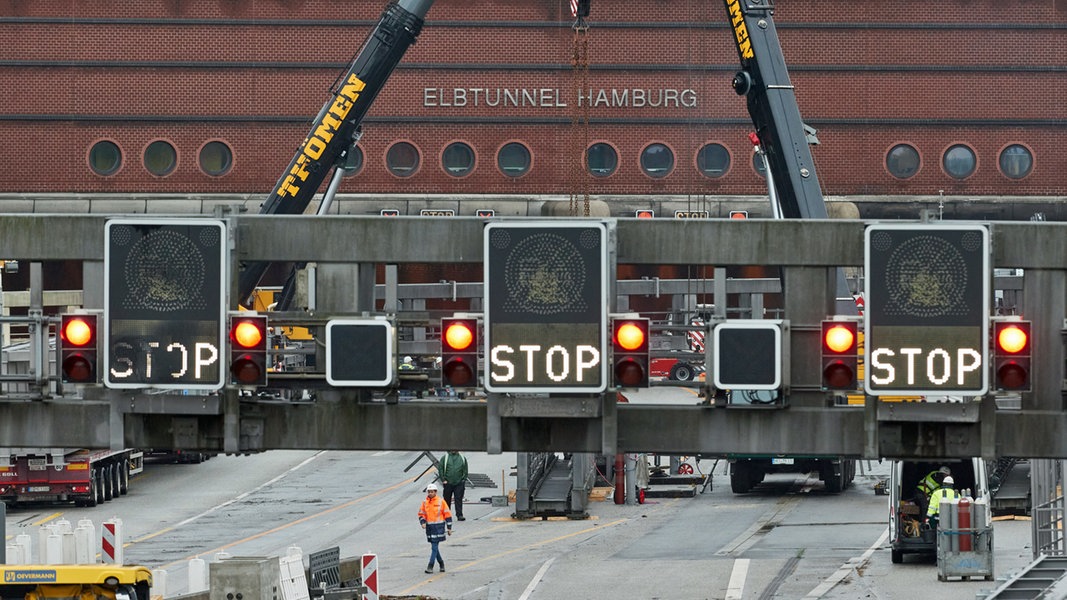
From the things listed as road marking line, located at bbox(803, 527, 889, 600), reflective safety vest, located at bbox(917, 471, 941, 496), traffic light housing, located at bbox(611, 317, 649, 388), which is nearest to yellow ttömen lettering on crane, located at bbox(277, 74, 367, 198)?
road marking line, located at bbox(803, 527, 889, 600)

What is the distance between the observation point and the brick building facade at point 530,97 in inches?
2504

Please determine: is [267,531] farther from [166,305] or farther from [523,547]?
[166,305]

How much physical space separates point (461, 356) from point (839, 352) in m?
2.64

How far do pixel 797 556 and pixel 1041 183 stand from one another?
39.4 meters

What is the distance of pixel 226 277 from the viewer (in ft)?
45.3

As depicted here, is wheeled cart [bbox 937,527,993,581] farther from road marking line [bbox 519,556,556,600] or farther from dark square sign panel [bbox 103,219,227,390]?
dark square sign panel [bbox 103,219,227,390]

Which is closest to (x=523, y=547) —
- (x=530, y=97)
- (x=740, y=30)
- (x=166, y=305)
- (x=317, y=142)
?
(x=740, y=30)

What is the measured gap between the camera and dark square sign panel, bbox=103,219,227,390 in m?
13.8

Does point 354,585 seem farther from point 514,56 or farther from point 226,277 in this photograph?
point 514,56

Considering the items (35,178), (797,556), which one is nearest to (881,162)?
(35,178)

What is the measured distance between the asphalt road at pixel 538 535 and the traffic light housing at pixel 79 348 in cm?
1148

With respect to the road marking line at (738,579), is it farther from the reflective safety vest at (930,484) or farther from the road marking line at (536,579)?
the reflective safety vest at (930,484)

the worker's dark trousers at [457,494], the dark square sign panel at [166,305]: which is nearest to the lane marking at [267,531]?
the worker's dark trousers at [457,494]

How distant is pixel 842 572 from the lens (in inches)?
1054
